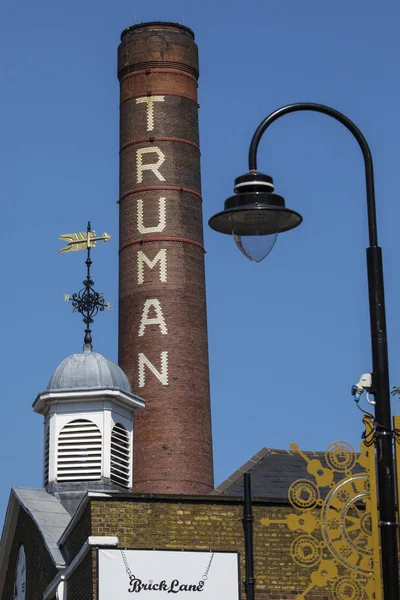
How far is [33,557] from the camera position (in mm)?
29297

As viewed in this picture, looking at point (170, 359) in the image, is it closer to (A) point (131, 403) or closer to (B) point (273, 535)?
(A) point (131, 403)

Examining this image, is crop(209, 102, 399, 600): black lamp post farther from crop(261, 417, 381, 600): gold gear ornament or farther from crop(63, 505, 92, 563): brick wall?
crop(63, 505, 92, 563): brick wall

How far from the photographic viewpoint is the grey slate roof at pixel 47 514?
27297 millimetres

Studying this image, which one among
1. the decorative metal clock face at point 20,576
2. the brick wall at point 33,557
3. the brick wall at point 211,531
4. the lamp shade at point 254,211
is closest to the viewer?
the lamp shade at point 254,211

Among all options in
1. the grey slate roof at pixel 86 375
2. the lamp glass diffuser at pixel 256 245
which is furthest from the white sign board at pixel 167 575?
the lamp glass diffuser at pixel 256 245

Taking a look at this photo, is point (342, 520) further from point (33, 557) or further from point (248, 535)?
point (33, 557)

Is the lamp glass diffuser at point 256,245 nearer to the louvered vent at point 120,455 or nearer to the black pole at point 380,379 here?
the black pole at point 380,379

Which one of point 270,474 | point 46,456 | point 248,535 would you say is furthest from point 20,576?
point 248,535

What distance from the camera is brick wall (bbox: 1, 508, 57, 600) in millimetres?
27938

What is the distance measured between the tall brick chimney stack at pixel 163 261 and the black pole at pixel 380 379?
32.3m

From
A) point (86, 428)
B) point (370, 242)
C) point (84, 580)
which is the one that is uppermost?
point (86, 428)

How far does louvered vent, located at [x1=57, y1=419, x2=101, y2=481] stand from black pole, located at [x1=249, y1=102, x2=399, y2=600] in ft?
55.3

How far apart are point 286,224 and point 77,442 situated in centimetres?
1659

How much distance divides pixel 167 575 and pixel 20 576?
7352 millimetres
